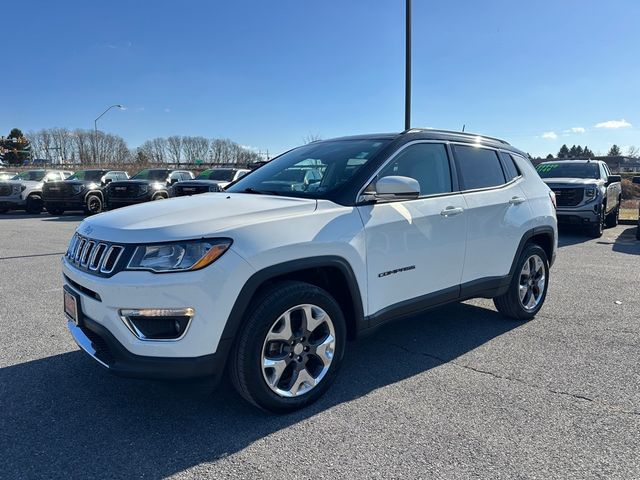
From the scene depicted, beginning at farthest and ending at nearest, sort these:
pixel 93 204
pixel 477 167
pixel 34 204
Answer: pixel 34 204 < pixel 93 204 < pixel 477 167

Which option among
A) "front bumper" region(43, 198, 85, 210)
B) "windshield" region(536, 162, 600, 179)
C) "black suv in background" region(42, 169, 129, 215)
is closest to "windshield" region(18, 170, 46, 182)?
"black suv in background" region(42, 169, 129, 215)

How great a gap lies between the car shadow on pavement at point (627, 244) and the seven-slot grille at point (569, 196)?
1.22 m

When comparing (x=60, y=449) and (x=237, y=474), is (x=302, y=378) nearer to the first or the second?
(x=237, y=474)

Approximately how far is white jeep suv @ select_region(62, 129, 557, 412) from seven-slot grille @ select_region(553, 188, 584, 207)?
7774mm

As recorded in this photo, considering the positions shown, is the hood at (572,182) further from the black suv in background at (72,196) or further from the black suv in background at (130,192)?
the black suv in background at (72,196)

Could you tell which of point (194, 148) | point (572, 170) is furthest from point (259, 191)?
point (194, 148)

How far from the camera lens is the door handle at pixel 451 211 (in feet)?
12.5

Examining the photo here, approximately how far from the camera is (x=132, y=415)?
3029 millimetres

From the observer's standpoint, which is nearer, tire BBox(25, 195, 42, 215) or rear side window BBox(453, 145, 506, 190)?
rear side window BBox(453, 145, 506, 190)

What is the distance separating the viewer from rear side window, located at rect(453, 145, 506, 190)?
166 inches

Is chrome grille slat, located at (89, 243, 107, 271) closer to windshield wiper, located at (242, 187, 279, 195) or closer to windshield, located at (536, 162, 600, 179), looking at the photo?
windshield wiper, located at (242, 187, 279, 195)

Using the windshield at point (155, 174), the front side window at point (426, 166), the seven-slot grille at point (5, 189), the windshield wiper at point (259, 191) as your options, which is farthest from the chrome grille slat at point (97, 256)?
the windshield at point (155, 174)

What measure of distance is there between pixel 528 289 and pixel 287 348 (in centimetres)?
299

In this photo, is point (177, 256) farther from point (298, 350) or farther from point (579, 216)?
point (579, 216)
